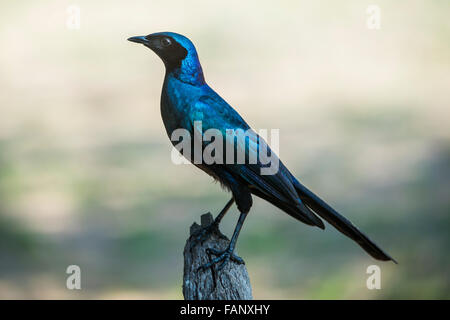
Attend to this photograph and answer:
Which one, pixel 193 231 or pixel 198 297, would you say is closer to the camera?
pixel 198 297

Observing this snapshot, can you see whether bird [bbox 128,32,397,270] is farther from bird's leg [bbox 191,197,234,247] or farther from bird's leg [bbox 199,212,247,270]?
bird's leg [bbox 191,197,234,247]

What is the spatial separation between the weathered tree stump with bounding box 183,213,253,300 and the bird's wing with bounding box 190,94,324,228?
1.86ft

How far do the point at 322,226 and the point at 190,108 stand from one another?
4.01 feet

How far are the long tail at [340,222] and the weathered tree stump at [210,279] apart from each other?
66cm

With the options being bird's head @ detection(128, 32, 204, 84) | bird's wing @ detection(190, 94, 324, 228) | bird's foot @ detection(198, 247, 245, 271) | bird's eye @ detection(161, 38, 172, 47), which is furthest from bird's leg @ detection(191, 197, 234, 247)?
bird's eye @ detection(161, 38, 172, 47)

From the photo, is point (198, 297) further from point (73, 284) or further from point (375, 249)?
point (73, 284)

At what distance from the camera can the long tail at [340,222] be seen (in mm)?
4093

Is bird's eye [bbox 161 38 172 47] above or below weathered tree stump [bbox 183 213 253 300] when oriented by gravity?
above

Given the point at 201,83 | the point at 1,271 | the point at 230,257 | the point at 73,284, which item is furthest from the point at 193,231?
the point at 1,271

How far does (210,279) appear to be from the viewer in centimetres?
402

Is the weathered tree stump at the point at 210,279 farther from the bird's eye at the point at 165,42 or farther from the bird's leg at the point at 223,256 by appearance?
the bird's eye at the point at 165,42

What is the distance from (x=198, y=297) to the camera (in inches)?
154

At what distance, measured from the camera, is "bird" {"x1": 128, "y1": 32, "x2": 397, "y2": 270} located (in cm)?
412

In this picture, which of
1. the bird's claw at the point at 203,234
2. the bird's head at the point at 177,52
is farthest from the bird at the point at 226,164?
the bird's claw at the point at 203,234
